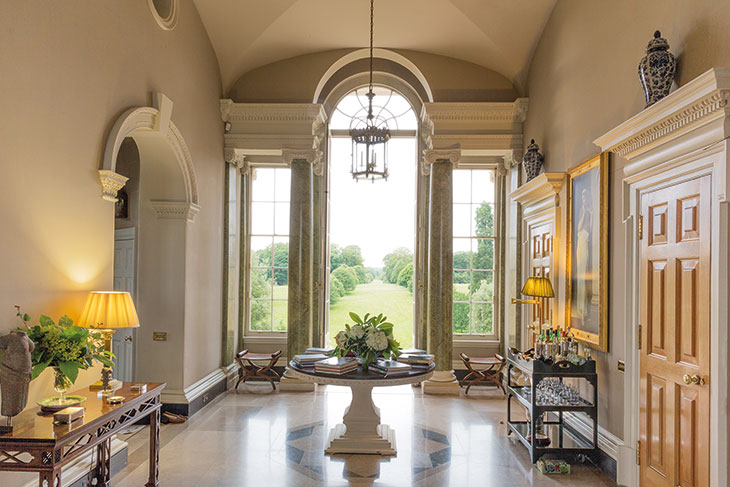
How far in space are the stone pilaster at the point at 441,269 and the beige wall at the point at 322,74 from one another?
3.39 ft

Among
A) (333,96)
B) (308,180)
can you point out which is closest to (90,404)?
(308,180)

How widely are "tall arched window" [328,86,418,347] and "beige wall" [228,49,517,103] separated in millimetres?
791

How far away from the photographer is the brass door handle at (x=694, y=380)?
330 centimetres

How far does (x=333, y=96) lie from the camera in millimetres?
8734

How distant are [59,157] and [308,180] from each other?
4398mm

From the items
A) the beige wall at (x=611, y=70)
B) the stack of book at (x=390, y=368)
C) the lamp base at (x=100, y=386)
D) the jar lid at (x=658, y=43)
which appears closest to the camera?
the beige wall at (x=611, y=70)

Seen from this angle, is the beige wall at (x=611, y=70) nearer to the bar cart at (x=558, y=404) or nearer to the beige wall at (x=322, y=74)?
the bar cart at (x=558, y=404)

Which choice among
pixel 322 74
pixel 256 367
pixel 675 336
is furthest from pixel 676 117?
pixel 256 367

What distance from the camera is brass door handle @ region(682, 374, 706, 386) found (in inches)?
130

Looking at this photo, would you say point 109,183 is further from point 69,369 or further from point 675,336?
point 675,336

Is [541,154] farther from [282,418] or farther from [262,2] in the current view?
[282,418]

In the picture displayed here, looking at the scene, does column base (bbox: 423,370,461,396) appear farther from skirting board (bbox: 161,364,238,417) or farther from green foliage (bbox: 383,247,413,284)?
green foliage (bbox: 383,247,413,284)

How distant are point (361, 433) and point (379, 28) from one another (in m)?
5.52

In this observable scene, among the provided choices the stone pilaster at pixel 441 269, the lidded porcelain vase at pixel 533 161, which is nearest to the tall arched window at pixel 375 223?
the stone pilaster at pixel 441 269
